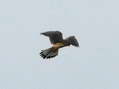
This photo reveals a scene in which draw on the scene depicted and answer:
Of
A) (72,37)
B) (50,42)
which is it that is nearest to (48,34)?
(50,42)

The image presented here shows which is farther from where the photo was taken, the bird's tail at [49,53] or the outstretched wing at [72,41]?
the outstretched wing at [72,41]

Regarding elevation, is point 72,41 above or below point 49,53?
above

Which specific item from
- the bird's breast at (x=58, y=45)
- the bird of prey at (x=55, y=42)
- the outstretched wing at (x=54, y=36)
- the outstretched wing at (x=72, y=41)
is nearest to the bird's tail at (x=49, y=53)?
the bird of prey at (x=55, y=42)

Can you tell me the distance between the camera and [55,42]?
899 cm

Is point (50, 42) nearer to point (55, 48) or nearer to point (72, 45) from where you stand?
point (55, 48)

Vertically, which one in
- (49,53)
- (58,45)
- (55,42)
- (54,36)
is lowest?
Answer: (49,53)

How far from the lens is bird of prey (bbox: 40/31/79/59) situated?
8494 mm

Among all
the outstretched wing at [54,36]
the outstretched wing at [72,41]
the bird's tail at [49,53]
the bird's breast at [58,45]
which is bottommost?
the bird's tail at [49,53]

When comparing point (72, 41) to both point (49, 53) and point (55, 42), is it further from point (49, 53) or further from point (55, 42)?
point (49, 53)

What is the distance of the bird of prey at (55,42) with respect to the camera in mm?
8494

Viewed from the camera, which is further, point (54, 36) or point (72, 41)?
point (54, 36)

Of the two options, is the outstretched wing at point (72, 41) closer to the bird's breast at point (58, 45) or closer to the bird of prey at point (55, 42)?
the bird of prey at point (55, 42)

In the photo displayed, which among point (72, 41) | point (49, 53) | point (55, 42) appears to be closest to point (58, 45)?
point (55, 42)

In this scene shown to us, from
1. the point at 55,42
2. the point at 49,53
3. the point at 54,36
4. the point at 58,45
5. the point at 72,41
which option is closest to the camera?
the point at 49,53
